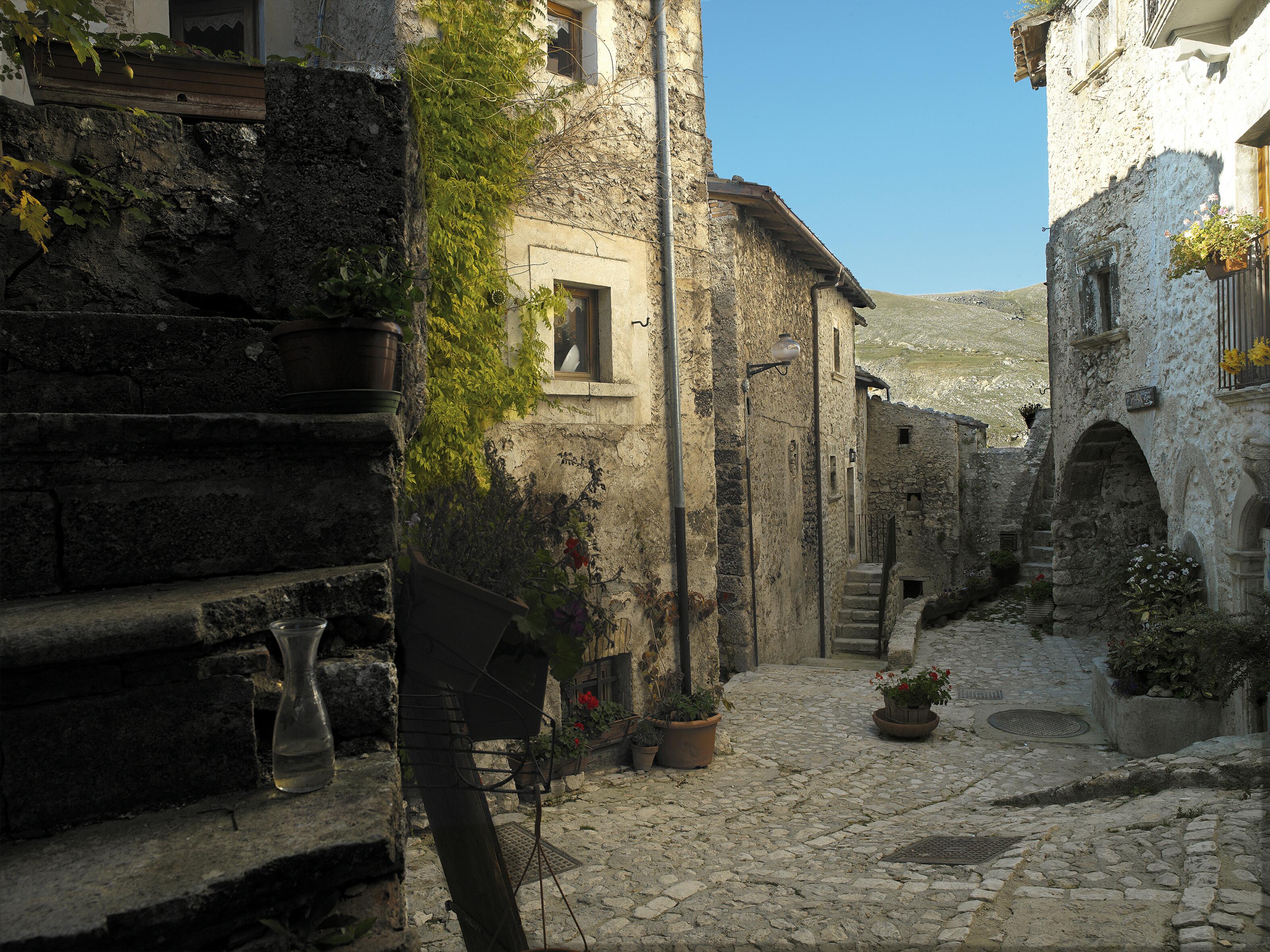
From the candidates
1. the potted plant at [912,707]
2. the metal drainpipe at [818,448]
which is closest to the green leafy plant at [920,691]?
the potted plant at [912,707]

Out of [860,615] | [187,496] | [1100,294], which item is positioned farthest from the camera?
[860,615]

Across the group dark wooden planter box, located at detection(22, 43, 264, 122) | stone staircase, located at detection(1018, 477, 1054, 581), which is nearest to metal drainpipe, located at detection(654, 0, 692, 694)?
dark wooden planter box, located at detection(22, 43, 264, 122)

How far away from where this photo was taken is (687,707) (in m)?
7.02

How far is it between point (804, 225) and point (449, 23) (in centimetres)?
677

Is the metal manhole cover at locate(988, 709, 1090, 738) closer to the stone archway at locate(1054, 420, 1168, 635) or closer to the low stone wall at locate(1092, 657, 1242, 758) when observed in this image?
the low stone wall at locate(1092, 657, 1242, 758)

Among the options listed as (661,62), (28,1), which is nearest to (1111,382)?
(661,62)

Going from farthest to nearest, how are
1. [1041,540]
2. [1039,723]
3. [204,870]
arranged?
[1041,540], [1039,723], [204,870]

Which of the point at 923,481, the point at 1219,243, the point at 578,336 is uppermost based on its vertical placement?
the point at 1219,243

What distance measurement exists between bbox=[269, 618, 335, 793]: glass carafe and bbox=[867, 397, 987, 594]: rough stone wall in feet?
59.6

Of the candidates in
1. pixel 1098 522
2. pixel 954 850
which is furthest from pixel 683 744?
pixel 1098 522

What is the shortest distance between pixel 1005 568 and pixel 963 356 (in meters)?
34.4

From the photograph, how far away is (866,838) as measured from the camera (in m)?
5.33

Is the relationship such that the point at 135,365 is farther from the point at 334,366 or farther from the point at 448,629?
the point at 448,629

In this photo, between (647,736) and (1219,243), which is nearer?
(1219,243)
